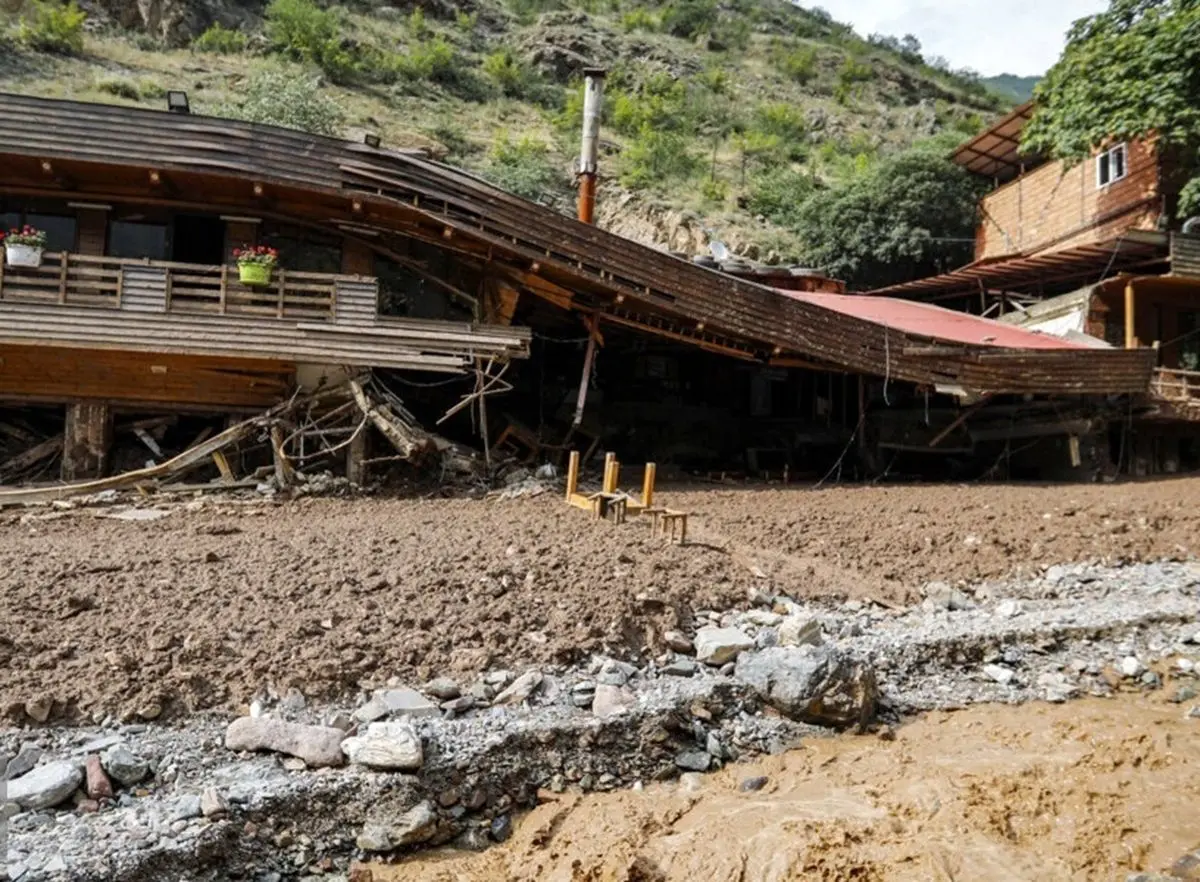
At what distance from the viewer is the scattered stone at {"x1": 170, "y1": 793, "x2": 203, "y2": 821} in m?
4.39

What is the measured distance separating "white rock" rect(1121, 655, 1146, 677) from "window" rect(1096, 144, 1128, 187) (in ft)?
74.2

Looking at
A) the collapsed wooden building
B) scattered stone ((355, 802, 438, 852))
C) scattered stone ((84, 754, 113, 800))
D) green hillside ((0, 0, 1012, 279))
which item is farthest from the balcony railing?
green hillside ((0, 0, 1012, 279))

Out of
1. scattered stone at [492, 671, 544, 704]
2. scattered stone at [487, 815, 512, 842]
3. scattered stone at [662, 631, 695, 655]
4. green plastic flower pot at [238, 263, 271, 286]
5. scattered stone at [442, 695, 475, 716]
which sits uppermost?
green plastic flower pot at [238, 263, 271, 286]

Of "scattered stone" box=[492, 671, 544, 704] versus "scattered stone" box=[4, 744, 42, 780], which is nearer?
"scattered stone" box=[4, 744, 42, 780]

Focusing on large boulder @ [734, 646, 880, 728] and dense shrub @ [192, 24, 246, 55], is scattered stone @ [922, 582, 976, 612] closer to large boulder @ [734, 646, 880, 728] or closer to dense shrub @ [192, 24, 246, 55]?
large boulder @ [734, 646, 880, 728]

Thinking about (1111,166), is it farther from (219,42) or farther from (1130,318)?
(219,42)

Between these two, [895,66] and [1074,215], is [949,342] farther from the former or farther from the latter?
[895,66]

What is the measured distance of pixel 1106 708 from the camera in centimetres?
702

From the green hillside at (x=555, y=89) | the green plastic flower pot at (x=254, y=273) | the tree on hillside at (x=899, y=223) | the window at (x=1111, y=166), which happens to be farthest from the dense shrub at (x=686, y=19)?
the green plastic flower pot at (x=254, y=273)

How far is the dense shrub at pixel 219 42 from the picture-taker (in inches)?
1602

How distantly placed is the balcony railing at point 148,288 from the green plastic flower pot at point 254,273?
23cm

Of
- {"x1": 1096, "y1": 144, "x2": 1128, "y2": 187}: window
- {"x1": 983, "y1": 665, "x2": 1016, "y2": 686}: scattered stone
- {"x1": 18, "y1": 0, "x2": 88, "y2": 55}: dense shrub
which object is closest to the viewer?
{"x1": 983, "y1": 665, "x2": 1016, "y2": 686}: scattered stone

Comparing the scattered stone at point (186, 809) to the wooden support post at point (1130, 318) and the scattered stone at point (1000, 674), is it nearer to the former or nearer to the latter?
the scattered stone at point (1000, 674)

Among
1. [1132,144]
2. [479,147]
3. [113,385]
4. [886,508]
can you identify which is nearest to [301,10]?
[479,147]
